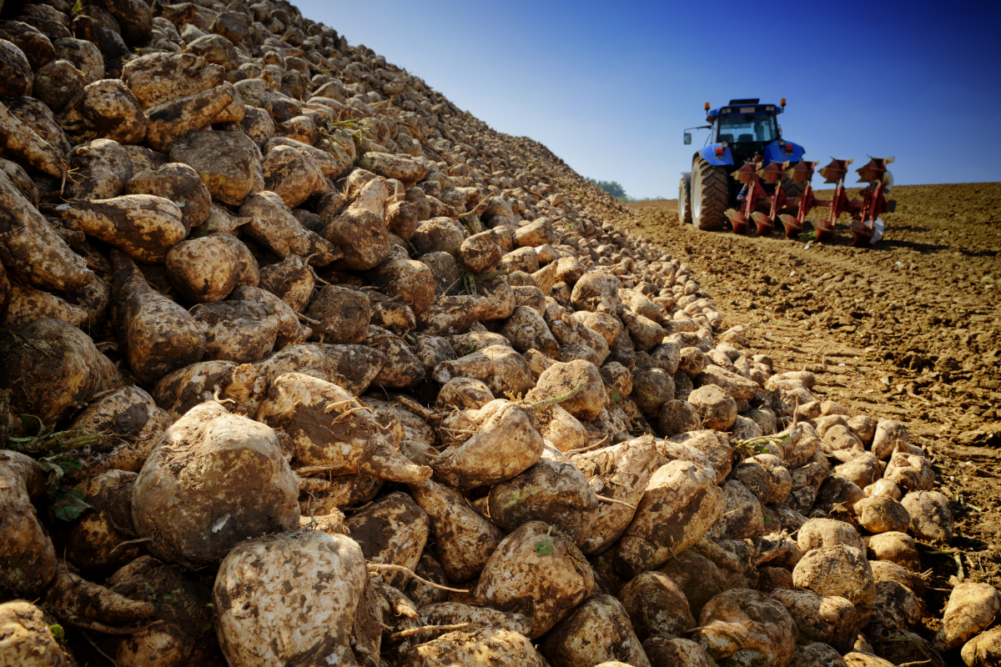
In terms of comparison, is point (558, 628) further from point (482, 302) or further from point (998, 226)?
point (998, 226)

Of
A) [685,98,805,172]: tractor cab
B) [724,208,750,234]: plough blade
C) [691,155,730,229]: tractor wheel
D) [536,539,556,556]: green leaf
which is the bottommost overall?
[536,539,556,556]: green leaf

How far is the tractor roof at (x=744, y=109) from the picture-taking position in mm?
11703

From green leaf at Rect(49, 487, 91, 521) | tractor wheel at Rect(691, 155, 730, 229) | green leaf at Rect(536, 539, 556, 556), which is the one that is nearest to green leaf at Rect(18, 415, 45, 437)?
green leaf at Rect(49, 487, 91, 521)

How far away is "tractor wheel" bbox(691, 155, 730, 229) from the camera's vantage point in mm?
11047

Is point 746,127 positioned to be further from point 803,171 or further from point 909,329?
point 909,329

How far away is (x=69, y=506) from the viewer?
158 centimetres

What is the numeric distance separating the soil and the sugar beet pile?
53 centimetres

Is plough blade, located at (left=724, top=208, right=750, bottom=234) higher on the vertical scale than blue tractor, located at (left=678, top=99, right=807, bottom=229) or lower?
lower

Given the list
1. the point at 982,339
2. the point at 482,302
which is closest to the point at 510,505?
the point at 482,302

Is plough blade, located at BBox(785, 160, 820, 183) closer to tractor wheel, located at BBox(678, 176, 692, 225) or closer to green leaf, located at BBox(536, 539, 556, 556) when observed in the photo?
tractor wheel, located at BBox(678, 176, 692, 225)

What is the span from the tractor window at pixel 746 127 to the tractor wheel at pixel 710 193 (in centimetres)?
78

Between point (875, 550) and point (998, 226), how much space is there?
11.3 meters

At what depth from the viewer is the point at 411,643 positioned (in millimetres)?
1690

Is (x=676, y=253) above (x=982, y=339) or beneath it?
above
